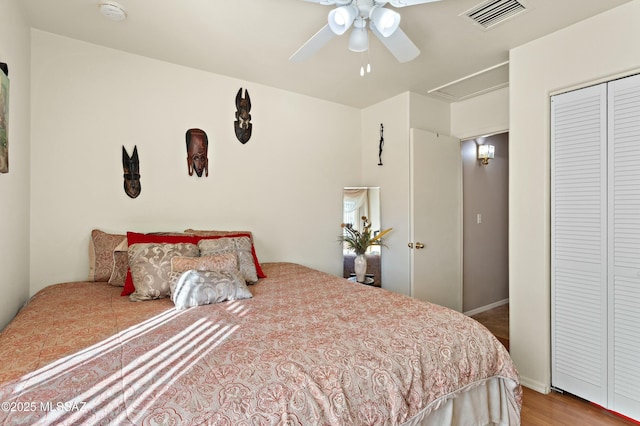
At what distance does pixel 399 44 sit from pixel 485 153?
2598mm

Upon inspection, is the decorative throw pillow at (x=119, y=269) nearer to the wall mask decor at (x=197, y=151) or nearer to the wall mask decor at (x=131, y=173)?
the wall mask decor at (x=131, y=173)

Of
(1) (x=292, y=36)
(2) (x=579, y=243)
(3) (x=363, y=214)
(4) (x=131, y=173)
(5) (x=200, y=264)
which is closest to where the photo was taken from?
(5) (x=200, y=264)

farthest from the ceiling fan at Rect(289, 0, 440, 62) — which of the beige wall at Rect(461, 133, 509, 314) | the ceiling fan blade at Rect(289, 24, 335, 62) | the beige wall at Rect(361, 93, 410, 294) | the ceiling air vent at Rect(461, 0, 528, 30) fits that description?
the beige wall at Rect(461, 133, 509, 314)

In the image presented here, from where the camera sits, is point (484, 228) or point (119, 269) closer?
point (119, 269)

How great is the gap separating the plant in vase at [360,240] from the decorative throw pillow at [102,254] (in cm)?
210

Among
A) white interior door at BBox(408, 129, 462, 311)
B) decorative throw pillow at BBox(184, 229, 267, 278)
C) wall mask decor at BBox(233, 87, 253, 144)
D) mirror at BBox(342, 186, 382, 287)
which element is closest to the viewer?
decorative throw pillow at BBox(184, 229, 267, 278)

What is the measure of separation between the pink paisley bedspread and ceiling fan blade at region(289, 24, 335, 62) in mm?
1544

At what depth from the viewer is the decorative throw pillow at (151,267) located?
1.88 m

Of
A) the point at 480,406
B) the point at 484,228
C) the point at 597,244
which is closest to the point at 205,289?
the point at 480,406

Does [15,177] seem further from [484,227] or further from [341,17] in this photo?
[484,227]

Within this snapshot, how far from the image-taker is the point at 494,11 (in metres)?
1.95

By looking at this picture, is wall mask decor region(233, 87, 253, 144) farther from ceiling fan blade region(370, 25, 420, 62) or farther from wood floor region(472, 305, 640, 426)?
wood floor region(472, 305, 640, 426)

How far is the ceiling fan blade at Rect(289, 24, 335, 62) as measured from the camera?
1.77 m

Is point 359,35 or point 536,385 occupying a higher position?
point 359,35
